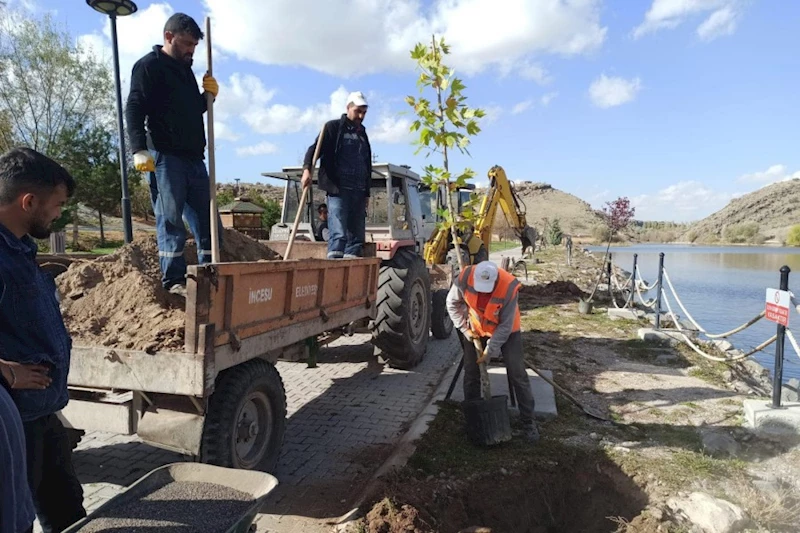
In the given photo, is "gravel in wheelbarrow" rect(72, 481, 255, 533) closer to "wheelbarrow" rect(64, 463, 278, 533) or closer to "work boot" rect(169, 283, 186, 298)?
"wheelbarrow" rect(64, 463, 278, 533)

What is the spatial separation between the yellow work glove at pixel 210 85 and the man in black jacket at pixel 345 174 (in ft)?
5.50

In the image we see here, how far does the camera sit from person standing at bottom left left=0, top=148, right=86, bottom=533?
Answer: 76.6 inches

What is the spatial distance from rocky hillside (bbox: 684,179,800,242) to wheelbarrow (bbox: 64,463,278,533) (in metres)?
51.8

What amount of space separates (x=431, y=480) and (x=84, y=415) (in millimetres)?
2263

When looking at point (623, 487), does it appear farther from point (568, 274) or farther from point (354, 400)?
point (568, 274)

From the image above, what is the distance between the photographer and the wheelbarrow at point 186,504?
89.1 inches

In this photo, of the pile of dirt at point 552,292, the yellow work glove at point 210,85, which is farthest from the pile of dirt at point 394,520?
the pile of dirt at point 552,292

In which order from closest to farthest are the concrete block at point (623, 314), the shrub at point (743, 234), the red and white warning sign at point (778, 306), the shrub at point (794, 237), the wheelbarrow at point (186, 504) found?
the wheelbarrow at point (186, 504) → the red and white warning sign at point (778, 306) → the concrete block at point (623, 314) → the shrub at point (794, 237) → the shrub at point (743, 234)

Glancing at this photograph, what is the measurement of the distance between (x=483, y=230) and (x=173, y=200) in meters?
7.98

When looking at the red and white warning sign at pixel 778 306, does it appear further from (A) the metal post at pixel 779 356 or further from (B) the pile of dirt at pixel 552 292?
(B) the pile of dirt at pixel 552 292

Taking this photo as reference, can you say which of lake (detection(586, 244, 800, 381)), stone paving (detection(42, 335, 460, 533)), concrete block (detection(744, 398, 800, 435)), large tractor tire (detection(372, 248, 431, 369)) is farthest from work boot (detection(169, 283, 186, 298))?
lake (detection(586, 244, 800, 381))

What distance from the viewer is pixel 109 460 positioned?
13.5 ft

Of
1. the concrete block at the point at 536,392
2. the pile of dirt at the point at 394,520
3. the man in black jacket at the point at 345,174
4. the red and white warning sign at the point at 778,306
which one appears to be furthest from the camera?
the man in black jacket at the point at 345,174

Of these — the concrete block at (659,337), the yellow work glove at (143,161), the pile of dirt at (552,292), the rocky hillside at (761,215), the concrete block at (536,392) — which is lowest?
the concrete block at (536,392)
